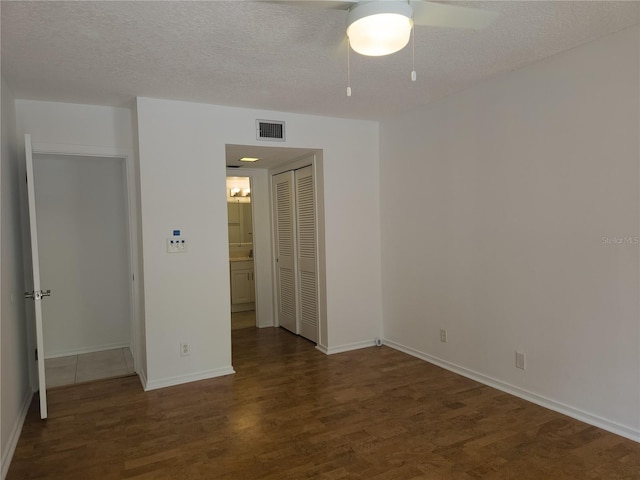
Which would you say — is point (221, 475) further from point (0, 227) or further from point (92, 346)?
point (92, 346)

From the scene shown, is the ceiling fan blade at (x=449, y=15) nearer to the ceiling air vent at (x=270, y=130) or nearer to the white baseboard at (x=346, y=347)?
the ceiling air vent at (x=270, y=130)

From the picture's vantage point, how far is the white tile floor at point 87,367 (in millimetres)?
3984

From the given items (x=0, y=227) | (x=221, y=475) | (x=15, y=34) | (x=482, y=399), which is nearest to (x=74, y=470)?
(x=221, y=475)

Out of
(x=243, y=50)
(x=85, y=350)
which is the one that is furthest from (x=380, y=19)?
(x=85, y=350)

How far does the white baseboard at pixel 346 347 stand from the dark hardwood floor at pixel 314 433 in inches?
22.7

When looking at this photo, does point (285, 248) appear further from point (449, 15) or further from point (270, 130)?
point (449, 15)

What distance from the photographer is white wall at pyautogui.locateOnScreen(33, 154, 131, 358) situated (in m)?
4.57

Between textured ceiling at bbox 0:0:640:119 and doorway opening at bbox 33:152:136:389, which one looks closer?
textured ceiling at bbox 0:0:640:119

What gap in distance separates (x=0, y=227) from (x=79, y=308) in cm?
230

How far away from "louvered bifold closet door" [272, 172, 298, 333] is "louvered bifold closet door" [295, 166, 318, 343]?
0.14 m

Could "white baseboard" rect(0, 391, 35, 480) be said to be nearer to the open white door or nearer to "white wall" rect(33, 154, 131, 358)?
the open white door

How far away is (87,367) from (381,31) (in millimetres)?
4166

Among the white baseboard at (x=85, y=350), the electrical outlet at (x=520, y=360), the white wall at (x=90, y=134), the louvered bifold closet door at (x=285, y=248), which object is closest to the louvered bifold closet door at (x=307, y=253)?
the louvered bifold closet door at (x=285, y=248)

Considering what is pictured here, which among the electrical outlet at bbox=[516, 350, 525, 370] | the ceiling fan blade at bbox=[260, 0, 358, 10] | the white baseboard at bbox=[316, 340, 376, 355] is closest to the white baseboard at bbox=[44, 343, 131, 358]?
the white baseboard at bbox=[316, 340, 376, 355]
